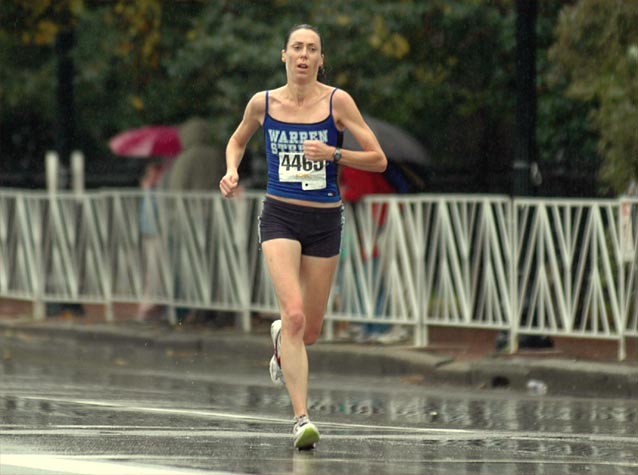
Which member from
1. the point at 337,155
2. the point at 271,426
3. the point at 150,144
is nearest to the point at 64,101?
the point at 150,144

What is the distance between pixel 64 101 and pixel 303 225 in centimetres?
969

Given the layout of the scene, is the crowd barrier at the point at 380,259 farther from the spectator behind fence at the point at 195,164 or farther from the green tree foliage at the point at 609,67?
the spectator behind fence at the point at 195,164

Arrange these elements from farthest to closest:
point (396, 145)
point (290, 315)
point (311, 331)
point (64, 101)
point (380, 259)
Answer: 1. point (64, 101)
2. point (396, 145)
3. point (380, 259)
4. point (311, 331)
5. point (290, 315)

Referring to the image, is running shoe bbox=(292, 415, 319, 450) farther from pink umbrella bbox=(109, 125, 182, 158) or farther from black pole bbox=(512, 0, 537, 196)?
pink umbrella bbox=(109, 125, 182, 158)

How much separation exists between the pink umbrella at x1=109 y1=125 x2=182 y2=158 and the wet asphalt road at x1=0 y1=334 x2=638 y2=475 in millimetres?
5068

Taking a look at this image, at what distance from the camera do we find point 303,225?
8.13 meters

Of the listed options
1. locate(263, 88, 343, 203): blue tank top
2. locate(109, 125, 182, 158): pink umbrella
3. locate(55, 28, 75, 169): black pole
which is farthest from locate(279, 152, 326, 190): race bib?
locate(109, 125, 182, 158): pink umbrella

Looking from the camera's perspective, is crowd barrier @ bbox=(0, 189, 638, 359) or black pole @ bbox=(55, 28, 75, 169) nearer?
crowd barrier @ bbox=(0, 189, 638, 359)

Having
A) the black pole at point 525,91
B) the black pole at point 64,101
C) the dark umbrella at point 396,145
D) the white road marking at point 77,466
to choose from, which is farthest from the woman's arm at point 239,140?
the black pole at point 64,101

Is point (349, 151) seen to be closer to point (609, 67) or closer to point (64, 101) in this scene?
point (609, 67)

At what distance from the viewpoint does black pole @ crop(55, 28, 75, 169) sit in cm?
1738

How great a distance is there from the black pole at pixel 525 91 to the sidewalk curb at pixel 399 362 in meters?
1.46

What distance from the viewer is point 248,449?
7609 mm

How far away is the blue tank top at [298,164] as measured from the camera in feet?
26.7
